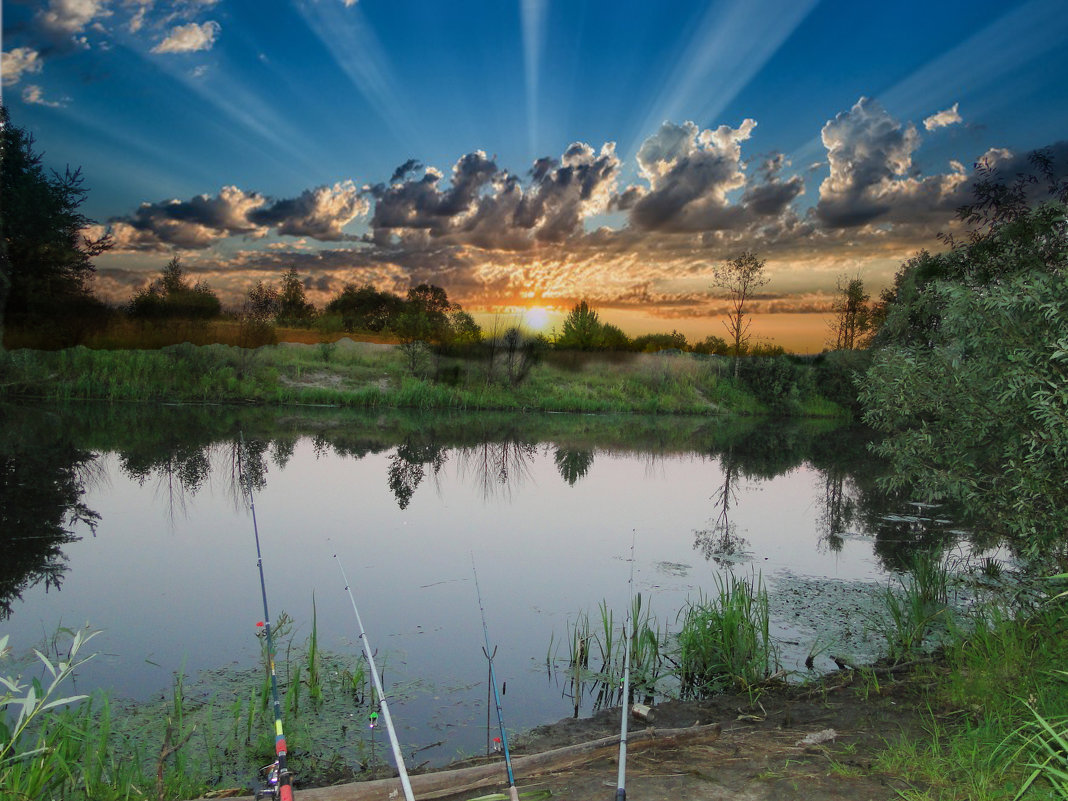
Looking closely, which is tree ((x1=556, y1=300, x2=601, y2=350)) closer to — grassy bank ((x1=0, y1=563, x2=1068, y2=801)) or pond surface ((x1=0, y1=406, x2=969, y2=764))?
pond surface ((x1=0, y1=406, x2=969, y2=764))


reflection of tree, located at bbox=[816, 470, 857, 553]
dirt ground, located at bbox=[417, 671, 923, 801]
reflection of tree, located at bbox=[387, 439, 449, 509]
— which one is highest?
dirt ground, located at bbox=[417, 671, 923, 801]

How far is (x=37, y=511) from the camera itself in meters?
13.2

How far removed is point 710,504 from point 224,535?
1103 cm

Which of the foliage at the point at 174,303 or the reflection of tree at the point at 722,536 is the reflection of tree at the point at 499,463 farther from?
the foliage at the point at 174,303

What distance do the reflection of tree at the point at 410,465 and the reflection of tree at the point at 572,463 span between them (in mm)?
3573

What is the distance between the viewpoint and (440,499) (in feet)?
54.9

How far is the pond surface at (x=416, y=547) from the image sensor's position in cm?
757

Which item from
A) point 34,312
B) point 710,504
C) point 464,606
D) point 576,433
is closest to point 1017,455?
point 464,606

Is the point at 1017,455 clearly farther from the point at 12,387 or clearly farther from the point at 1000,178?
the point at 12,387

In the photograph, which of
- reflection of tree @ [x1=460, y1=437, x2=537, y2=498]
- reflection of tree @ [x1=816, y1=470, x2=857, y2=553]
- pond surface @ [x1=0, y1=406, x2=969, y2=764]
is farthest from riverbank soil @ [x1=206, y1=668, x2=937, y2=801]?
reflection of tree @ [x1=460, y1=437, x2=537, y2=498]

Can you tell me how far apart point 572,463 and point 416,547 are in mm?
11034

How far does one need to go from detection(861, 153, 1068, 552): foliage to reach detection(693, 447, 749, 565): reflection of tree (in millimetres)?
3907

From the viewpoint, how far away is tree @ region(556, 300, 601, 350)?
6147 centimetres

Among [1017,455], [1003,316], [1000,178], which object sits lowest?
[1017,455]
